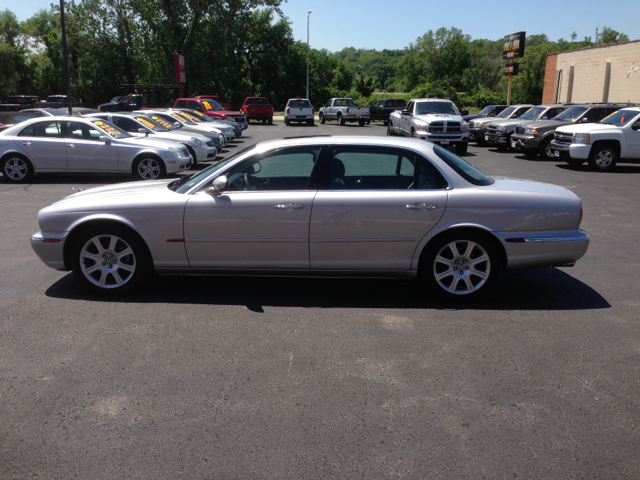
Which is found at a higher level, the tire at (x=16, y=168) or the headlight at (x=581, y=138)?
the headlight at (x=581, y=138)

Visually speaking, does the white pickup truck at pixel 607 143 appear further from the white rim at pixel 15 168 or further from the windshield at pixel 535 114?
the white rim at pixel 15 168

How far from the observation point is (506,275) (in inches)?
258

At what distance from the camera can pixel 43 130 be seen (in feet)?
44.7

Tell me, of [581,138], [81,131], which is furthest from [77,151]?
[581,138]

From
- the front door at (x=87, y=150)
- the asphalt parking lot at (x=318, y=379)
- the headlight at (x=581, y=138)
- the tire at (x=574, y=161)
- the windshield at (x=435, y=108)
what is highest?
the windshield at (x=435, y=108)

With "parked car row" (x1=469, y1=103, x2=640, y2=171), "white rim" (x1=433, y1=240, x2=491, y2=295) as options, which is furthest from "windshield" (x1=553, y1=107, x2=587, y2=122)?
"white rim" (x1=433, y1=240, x2=491, y2=295)

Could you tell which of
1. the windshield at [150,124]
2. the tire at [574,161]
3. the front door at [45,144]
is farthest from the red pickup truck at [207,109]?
the tire at [574,161]

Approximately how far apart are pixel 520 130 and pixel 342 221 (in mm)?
17130

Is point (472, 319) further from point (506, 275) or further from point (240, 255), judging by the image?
point (240, 255)

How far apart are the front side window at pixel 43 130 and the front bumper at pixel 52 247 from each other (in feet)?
29.2

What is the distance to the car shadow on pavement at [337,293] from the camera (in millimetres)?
5512

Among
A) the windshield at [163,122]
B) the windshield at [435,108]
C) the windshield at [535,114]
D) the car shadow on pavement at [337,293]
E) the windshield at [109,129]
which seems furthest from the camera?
the windshield at [535,114]

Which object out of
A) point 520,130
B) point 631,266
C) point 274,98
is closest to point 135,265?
A: point 631,266

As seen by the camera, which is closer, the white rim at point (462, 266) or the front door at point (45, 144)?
the white rim at point (462, 266)
